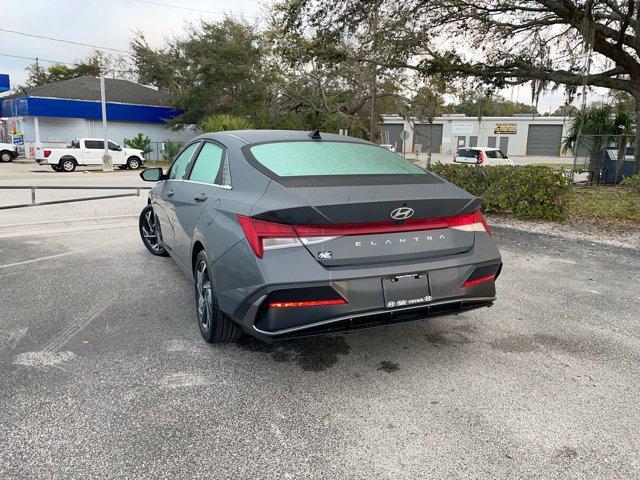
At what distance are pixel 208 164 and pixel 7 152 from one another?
1277 inches

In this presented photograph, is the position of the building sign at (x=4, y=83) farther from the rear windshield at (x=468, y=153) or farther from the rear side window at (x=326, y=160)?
the rear side window at (x=326, y=160)

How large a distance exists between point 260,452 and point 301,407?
482 mm

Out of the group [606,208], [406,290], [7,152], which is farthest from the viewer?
[7,152]

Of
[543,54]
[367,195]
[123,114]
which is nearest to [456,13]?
[543,54]

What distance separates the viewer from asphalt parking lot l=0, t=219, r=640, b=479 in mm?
2422

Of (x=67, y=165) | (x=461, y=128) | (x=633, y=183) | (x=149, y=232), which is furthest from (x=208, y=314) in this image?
(x=461, y=128)

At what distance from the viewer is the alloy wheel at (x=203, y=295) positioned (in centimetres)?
367

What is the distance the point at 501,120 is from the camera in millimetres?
56844

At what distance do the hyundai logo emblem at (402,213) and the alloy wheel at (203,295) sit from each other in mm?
1447

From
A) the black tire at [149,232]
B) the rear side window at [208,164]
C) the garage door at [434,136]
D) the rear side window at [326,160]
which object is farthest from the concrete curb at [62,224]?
the garage door at [434,136]

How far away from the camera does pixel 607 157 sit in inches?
708

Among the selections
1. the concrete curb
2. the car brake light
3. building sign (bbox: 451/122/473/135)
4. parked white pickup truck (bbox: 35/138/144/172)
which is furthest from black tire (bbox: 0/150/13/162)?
building sign (bbox: 451/122/473/135)

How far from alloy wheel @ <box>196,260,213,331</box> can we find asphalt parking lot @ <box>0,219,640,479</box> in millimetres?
188

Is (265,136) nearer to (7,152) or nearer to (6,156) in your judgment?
(7,152)
